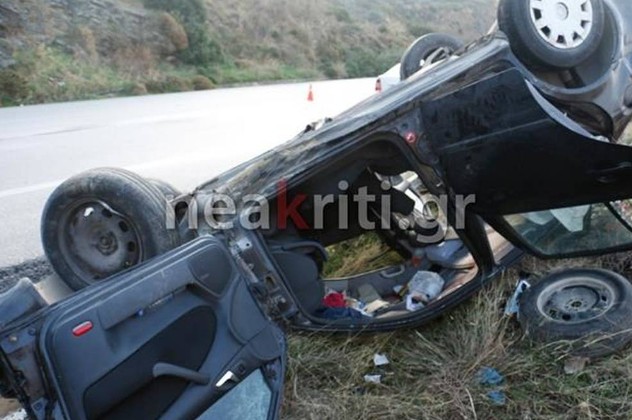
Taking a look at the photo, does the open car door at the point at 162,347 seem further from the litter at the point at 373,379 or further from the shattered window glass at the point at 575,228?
the shattered window glass at the point at 575,228

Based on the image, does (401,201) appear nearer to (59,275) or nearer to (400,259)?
(400,259)

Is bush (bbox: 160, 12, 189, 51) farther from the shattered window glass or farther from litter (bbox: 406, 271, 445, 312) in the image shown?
the shattered window glass

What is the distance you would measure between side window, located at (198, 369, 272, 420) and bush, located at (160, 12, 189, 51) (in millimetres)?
23079

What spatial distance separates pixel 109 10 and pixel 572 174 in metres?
23.9

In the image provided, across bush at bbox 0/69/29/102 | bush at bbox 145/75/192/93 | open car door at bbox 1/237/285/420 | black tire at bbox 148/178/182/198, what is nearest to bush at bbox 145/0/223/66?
bush at bbox 145/75/192/93

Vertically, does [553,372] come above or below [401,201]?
below

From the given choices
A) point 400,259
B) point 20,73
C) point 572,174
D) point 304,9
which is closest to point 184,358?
point 572,174

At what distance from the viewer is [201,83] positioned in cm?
2086

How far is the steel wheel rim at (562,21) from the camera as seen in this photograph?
2859 millimetres

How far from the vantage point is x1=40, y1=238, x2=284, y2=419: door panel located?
1.72 metres

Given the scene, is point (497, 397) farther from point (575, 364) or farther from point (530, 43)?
point (530, 43)

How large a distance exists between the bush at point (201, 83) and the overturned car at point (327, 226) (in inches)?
704

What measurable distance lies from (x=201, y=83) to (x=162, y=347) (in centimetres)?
1978

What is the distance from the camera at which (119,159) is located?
767 centimetres
